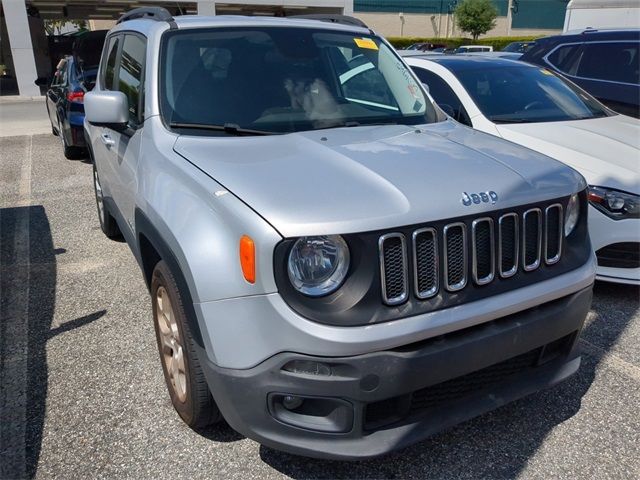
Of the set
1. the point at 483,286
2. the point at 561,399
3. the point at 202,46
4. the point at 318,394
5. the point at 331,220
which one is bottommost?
the point at 561,399

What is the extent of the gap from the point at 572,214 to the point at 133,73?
Result: 107 inches

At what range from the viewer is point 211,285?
2.16 m

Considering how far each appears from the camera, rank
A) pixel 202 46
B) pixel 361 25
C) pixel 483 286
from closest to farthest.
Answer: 1. pixel 483 286
2. pixel 202 46
3. pixel 361 25

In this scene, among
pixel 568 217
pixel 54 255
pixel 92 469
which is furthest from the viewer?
pixel 54 255

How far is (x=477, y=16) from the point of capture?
180ft

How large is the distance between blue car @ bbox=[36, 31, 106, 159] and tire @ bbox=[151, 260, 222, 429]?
6.45 meters

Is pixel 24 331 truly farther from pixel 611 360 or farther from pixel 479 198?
pixel 611 360

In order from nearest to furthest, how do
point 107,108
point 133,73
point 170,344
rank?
point 170,344 < point 107,108 < point 133,73

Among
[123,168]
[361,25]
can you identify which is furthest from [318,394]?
[361,25]

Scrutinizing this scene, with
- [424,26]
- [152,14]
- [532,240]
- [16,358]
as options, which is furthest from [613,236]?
[424,26]

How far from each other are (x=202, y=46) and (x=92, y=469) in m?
2.29

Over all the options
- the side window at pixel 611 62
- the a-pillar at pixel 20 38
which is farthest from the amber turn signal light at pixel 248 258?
the a-pillar at pixel 20 38

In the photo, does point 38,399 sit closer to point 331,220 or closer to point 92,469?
point 92,469

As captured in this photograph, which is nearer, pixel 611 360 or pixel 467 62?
pixel 611 360
